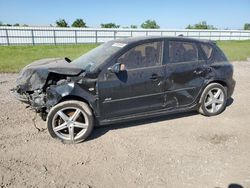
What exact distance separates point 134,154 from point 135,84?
1254 mm

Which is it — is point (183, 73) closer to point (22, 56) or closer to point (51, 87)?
point (51, 87)

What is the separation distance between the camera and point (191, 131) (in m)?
5.00

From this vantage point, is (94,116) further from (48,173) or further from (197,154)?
(197,154)

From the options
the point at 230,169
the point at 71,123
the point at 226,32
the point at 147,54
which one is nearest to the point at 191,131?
the point at 230,169

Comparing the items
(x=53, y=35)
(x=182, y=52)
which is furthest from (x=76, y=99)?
(x=53, y=35)

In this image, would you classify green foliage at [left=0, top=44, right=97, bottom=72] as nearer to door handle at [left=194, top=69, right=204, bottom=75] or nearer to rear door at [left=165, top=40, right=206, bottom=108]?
rear door at [left=165, top=40, right=206, bottom=108]

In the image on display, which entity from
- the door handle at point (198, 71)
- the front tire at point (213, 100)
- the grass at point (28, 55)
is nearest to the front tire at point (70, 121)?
the door handle at point (198, 71)

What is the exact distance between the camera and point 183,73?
5164 millimetres

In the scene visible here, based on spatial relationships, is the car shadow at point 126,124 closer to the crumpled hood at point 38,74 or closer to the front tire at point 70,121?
the front tire at point 70,121

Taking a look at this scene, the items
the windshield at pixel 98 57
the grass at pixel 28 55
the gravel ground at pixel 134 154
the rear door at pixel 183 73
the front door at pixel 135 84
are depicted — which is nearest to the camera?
the gravel ground at pixel 134 154

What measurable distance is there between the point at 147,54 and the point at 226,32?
1596 inches

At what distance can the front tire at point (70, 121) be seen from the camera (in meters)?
4.37

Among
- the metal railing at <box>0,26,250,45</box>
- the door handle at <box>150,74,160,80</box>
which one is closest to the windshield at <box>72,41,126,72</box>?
the door handle at <box>150,74,160,80</box>

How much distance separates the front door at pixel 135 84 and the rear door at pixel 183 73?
7.8 inches
